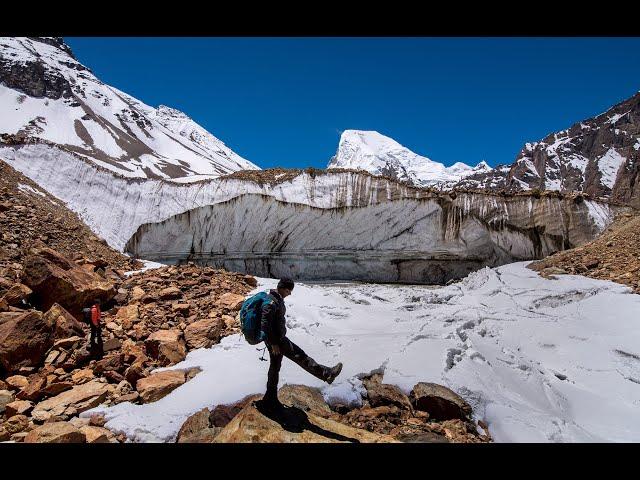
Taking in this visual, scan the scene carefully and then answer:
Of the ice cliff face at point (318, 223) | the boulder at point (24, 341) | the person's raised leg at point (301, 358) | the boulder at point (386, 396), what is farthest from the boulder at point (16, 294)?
the ice cliff face at point (318, 223)

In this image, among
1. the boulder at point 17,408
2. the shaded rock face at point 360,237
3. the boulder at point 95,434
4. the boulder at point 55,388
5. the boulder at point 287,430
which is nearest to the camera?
the boulder at point 287,430

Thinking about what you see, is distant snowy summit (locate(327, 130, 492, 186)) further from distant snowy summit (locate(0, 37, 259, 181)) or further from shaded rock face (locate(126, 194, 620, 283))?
shaded rock face (locate(126, 194, 620, 283))

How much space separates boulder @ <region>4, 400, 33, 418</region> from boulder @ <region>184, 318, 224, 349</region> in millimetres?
2421

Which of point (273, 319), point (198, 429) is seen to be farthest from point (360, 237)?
point (273, 319)

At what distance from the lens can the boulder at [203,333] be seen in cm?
688

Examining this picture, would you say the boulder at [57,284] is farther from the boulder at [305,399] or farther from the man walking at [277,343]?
the man walking at [277,343]

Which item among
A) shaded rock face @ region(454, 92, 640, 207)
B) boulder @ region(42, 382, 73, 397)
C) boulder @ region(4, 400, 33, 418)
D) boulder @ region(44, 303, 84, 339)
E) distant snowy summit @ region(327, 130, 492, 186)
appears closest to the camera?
boulder @ region(4, 400, 33, 418)

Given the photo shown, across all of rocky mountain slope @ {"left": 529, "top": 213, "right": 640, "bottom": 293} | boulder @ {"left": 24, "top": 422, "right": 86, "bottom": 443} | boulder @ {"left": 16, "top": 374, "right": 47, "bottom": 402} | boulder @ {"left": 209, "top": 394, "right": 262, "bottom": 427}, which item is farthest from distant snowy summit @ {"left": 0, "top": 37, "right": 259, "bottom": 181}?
boulder @ {"left": 209, "top": 394, "right": 262, "bottom": 427}

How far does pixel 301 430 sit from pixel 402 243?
13.5 m

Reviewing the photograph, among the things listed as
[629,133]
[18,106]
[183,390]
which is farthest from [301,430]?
[18,106]

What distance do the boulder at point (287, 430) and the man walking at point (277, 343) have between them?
227 millimetres

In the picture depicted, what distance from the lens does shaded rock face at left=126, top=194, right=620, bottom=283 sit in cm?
1619
